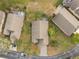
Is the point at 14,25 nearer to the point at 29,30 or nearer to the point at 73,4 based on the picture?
the point at 29,30

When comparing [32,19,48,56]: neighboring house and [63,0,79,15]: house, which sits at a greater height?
[63,0,79,15]: house

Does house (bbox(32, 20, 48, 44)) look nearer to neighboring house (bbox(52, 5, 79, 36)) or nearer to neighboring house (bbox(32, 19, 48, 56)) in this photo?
neighboring house (bbox(32, 19, 48, 56))

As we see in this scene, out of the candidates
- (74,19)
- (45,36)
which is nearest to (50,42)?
(45,36)

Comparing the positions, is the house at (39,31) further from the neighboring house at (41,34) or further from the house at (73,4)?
the house at (73,4)

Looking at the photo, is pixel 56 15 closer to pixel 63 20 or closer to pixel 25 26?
pixel 63 20

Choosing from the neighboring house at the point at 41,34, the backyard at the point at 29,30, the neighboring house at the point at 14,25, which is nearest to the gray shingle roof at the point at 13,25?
the neighboring house at the point at 14,25

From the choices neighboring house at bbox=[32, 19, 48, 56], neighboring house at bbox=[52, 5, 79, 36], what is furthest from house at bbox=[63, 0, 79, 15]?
neighboring house at bbox=[32, 19, 48, 56]

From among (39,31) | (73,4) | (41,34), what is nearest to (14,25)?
(39,31)
